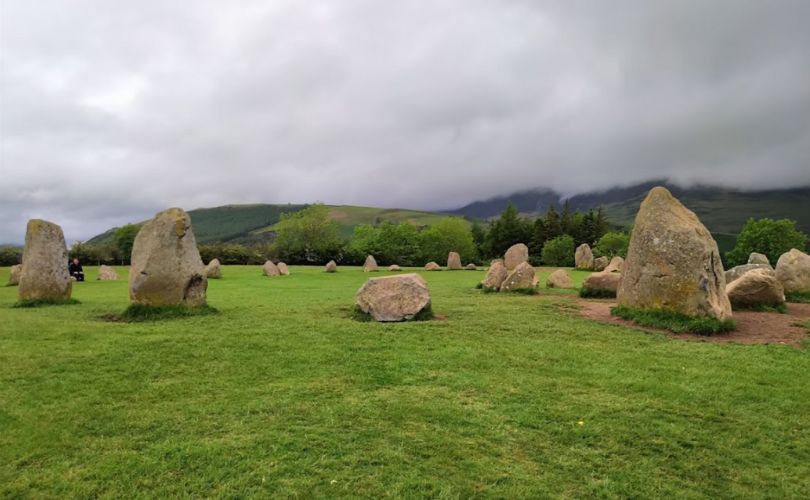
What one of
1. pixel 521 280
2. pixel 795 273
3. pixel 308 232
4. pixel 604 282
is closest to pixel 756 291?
pixel 604 282

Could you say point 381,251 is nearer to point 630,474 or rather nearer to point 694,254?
point 694,254

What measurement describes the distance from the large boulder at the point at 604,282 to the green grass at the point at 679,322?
18.8 ft

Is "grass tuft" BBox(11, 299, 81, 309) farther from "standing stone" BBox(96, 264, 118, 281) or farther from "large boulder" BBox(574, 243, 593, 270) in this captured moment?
"large boulder" BBox(574, 243, 593, 270)

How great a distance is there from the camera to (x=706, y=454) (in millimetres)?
5941

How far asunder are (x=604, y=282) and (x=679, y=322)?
6.78 metres

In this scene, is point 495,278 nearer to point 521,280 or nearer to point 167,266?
point 521,280

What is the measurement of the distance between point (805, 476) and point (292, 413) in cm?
601

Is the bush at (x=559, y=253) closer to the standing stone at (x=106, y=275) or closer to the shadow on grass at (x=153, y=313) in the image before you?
the standing stone at (x=106, y=275)

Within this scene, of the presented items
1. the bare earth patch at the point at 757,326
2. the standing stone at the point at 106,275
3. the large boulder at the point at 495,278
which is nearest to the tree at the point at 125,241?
the standing stone at the point at 106,275

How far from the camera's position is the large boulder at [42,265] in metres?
16.6

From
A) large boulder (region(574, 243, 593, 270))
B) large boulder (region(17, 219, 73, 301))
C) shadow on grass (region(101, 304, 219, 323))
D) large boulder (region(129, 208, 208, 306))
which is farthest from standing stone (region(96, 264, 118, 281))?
large boulder (region(574, 243, 593, 270))

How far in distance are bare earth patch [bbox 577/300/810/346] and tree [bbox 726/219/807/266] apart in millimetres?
52880

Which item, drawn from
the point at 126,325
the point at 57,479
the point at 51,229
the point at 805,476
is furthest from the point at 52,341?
the point at 805,476

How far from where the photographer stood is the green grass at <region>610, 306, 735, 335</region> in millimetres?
12016
